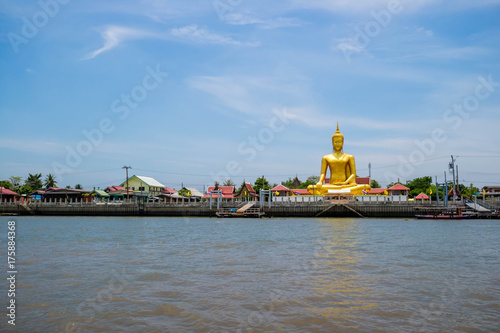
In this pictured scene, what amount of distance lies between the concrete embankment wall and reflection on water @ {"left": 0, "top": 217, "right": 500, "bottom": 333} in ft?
105

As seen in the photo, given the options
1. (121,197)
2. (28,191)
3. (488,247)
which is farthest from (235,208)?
(28,191)

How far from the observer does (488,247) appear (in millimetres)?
18859

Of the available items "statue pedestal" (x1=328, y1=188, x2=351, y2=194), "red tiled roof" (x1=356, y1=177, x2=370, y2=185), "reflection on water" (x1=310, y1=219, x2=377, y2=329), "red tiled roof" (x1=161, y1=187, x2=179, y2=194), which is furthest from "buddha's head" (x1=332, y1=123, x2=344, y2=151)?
"reflection on water" (x1=310, y1=219, x2=377, y2=329)

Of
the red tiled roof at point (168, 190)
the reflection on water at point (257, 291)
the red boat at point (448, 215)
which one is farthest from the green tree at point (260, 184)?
the reflection on water at point (257, 291)

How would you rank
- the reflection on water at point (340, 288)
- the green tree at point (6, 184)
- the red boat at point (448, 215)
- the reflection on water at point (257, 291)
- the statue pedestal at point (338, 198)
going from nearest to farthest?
the reflection on water at point (257, 291), the reflection on water at point (340, 288), the red boat at point (448, 215), the statue pedestal at point (338, 198), the green tree at point (6, 184)

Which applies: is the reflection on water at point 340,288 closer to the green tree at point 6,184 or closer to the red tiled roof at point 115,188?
the red tiled roof at point 115,188

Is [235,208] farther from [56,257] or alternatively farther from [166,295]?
[166,295]

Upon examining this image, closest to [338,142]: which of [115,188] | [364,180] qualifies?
[364,180]

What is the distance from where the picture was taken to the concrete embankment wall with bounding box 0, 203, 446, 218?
48594 millimetres

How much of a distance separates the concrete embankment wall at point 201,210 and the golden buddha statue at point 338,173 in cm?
555

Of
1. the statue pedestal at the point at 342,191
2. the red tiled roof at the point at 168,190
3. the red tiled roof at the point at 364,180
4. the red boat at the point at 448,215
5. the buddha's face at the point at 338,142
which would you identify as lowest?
the red boat at the point at 448,215

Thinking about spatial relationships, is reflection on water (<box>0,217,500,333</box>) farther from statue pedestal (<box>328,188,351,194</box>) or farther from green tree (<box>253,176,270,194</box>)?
green tree (<box>253,176,270,194</box>)

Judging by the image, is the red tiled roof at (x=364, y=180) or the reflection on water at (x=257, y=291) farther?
the red tiled roof at (x=364, y=180)

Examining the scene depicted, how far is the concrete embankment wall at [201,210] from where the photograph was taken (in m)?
48.6
